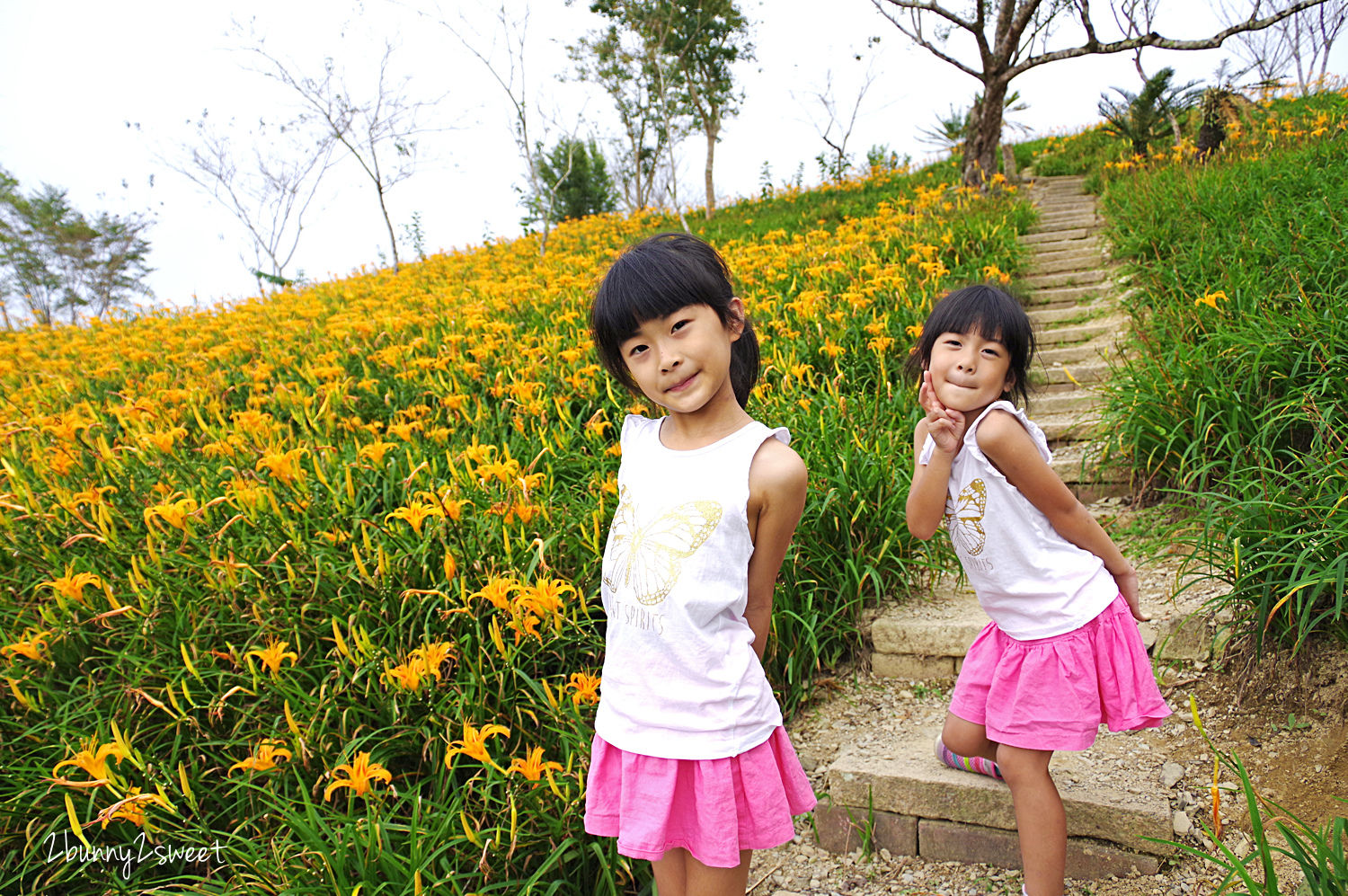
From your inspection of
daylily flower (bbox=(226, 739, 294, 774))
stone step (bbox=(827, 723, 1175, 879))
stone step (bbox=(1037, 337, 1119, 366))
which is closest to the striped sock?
stone step (bbox=(827, 723, 1175, 879))

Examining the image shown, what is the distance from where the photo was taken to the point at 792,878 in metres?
1.91

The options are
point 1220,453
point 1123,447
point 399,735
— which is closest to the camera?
point 399,735

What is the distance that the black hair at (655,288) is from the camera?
1215 mm

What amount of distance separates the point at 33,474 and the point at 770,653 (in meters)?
3.54

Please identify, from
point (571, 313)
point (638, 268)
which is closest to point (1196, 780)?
point (638, 268)

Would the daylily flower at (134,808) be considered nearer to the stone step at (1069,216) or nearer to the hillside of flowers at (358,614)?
the hillside of flowers at (358,614)

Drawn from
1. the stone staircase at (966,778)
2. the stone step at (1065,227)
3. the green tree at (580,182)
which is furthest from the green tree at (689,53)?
the stone staircase at (966,778)

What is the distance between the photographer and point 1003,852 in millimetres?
1829

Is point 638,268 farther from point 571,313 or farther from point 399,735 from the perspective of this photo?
point 571,313

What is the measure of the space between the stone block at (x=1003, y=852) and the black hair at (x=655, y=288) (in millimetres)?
1504

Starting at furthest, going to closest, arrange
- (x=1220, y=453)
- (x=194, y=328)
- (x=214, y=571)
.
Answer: (x=194, y=328), (x=1220, y=453), (x=214, y=571)

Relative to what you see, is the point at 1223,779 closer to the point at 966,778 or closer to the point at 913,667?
the point at 966,778

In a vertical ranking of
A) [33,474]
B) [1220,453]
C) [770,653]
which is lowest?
[770,653]

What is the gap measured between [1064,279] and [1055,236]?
1630 mm
